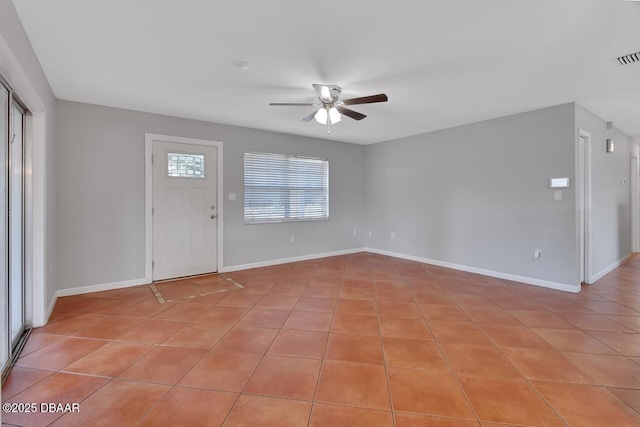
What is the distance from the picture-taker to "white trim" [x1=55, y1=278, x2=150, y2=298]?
11.5ft

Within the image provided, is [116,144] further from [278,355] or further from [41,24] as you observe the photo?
[278,355]

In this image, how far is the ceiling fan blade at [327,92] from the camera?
2758mm

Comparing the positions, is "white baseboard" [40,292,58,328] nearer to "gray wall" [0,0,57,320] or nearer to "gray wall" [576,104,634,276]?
"gray wall" [0,0,57,320]

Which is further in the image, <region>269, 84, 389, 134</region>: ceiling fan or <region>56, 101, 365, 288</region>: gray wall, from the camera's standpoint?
<region>56, 101, 365, 288</region>: gray wall

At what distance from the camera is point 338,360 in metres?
2.12

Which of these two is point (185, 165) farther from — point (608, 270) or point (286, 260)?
point (608, 270)

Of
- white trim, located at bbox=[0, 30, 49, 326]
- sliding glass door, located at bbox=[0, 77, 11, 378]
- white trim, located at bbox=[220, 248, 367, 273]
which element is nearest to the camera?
sliding glass door, located at bbox=[0, 77, 11, 378]

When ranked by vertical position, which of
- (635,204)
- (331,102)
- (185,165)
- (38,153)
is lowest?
(635,204)

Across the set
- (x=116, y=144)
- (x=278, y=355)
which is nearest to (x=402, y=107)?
(x=278, y=355)

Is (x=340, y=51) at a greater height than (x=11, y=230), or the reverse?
(x=340, y=51)

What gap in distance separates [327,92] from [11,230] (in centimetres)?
292

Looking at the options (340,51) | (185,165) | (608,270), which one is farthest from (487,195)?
(185,165)

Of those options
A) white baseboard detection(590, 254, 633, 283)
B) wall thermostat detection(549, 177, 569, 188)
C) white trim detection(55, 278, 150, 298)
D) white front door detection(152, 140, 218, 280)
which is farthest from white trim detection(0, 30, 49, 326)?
white baseboard detection(590, 254, 633, 283)

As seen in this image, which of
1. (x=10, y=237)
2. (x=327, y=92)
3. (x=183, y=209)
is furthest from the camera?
(x=183, y=209)
